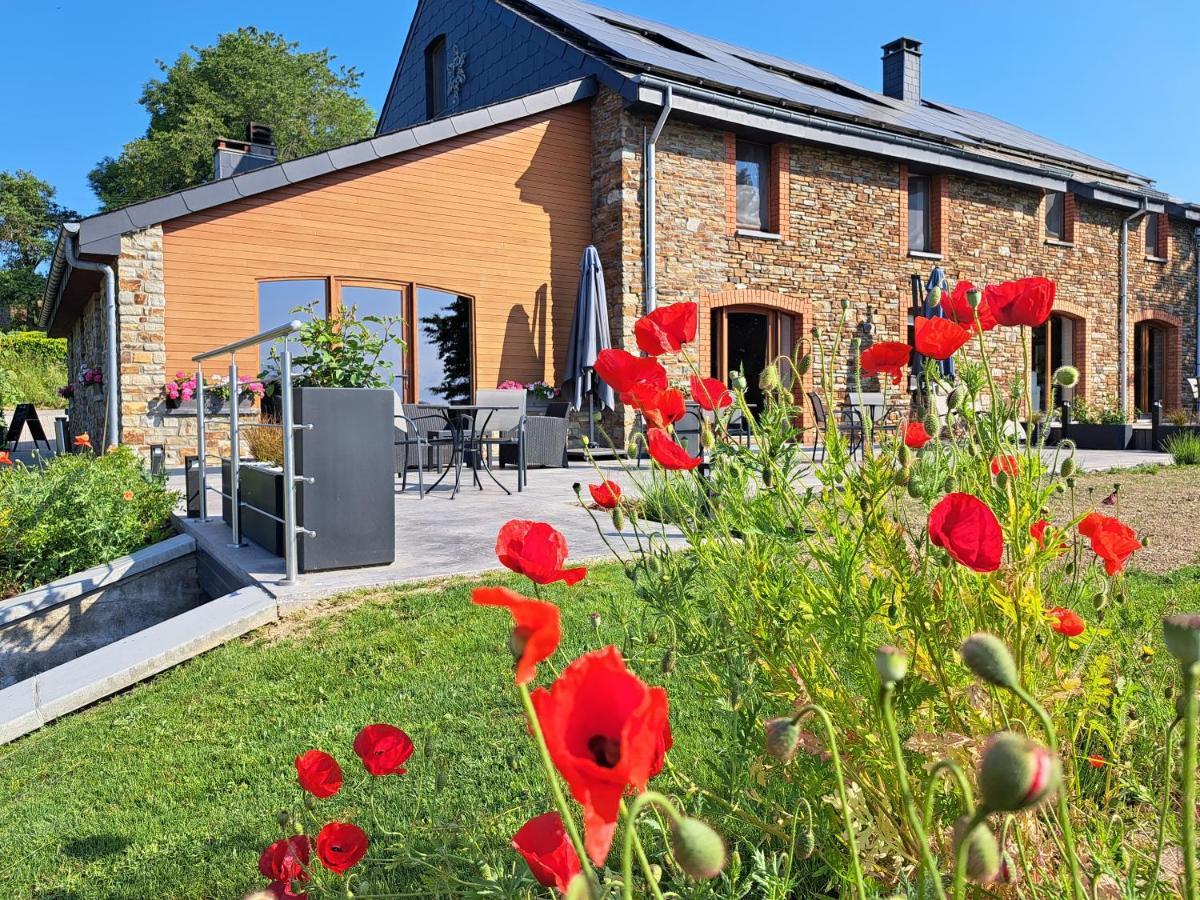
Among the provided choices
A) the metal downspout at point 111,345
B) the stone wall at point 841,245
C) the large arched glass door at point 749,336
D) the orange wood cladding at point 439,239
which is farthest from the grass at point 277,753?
the large arched glass door at point 749,336

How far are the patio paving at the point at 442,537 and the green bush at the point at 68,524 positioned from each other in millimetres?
321

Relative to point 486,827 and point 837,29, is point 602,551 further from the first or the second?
point 837,29

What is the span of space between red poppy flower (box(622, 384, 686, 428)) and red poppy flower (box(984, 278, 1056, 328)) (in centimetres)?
51

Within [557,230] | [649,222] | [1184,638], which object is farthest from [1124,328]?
[1184,638]

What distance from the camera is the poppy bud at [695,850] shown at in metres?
0.45

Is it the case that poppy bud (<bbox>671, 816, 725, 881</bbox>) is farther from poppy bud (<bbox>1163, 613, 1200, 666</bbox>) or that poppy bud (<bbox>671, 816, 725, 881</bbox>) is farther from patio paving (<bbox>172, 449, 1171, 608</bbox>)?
patio paving (<bbox>172, 449, 1171, 608</bbox>)

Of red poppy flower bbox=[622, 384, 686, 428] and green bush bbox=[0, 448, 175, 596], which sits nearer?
red poppy flower bbox=[622, 384, 686, 428]

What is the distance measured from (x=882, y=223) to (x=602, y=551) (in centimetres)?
935

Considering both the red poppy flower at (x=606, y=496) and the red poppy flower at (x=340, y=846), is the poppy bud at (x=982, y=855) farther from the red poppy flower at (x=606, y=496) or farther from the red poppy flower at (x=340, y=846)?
the red poppy flower at (x=606, y=496)

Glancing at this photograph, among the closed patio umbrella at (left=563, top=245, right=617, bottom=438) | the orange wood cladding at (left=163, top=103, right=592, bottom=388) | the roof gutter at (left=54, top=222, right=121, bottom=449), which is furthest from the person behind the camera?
the closed patio umbrella at (left=563, top=245, right=617, bottom=438)

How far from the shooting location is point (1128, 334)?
1472cm

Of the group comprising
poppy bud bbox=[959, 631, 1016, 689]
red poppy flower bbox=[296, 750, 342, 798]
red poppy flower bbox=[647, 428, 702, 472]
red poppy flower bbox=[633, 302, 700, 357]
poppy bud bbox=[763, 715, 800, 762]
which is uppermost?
red poppy flower bbox=[633, 302, 700, 357]

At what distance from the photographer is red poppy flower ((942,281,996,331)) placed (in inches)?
56.1

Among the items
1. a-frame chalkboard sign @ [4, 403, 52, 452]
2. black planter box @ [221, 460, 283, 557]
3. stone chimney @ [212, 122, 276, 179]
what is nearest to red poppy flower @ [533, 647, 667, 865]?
black planter box @ [221, 460, 283, 557]
